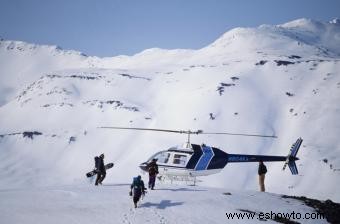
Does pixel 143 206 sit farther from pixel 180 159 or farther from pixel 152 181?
pixel 180 159

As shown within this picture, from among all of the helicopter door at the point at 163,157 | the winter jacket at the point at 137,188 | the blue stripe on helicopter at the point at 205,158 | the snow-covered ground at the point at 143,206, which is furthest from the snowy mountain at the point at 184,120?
the winter jacket at the point at 137,188

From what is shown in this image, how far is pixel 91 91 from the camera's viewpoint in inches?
5531

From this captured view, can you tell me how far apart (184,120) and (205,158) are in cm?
7749

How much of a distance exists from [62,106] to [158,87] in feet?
124

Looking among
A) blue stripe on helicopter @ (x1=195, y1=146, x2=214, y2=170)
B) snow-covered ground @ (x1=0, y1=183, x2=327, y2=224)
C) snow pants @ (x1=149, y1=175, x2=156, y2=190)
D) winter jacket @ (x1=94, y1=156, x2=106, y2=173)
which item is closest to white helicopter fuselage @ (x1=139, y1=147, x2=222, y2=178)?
blue stripe on helicopter @ (x1=195, y1=146, x2=214, y2=170)

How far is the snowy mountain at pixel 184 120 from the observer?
82375 mm

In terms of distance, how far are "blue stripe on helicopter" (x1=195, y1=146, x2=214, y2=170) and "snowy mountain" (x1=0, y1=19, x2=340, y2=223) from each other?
5210 centimetres

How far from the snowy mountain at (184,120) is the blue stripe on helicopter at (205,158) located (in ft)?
171

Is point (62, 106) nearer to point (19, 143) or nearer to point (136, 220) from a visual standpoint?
point (19, 143)

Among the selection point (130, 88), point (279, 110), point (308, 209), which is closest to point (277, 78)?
point (279, 110)

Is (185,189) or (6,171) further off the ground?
(185,189)

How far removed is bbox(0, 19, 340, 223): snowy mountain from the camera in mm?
82375

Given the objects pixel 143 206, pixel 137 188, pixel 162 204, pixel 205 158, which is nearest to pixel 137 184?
pixel 137 188

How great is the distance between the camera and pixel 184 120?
102m
